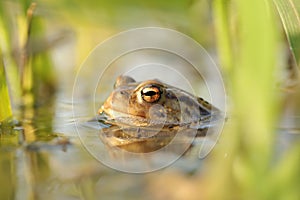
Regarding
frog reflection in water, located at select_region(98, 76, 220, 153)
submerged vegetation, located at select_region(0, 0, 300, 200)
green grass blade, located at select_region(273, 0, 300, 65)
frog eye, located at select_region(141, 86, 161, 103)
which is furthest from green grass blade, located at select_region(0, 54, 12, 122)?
green grass blade, located at select_region(273, 0, 300, 65)

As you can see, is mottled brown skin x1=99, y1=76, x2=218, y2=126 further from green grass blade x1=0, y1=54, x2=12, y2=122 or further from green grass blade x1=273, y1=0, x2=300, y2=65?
green grass blade x1=273, y1=0, x2=300, y2=65

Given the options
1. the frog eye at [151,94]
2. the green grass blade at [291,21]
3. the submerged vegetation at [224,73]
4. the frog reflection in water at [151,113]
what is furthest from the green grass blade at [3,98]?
the green grass blade at [291,21]

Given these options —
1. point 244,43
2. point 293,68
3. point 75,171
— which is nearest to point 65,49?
point 293,68

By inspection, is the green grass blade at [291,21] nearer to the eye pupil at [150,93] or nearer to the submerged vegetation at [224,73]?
the submerged vegetation at [224,73]

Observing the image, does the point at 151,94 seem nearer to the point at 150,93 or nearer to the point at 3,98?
the point at 150,93

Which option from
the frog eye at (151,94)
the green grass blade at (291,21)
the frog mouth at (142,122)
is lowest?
the frog mouth at (142,122)
